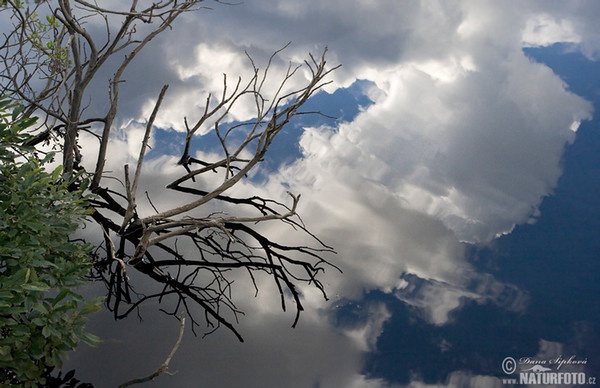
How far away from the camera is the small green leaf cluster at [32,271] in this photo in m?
2.00

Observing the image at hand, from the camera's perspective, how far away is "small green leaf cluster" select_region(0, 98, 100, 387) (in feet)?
6.57

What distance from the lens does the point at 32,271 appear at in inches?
78.8

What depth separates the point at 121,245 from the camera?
3742 mm

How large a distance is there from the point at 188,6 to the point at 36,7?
39.3 inches

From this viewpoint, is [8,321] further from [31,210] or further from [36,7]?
[36,7]

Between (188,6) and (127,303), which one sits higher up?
(188,6)

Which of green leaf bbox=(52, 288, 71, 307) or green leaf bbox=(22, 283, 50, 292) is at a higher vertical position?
green leaf bbox=(52, 288, 71, 307)

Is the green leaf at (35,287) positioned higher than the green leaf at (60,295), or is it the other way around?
the green leaf at (60,295)

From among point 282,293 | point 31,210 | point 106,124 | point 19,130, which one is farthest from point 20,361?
point 106,124

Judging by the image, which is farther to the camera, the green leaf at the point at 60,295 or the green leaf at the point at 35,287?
the green leaf at the point at 60,295

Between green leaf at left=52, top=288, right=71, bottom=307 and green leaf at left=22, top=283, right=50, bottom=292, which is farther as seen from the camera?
green leaf at left=52, top=288, right=71, bottom=307

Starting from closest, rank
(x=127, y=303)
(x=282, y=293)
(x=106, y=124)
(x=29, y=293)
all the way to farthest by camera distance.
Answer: (x=29, y=293) → (x=127, y=303) → (x=282, y=293) → (x=106, y=124)

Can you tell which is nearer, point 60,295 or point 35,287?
point 35,287

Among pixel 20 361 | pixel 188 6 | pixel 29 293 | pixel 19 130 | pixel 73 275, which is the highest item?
pixel 188 6
